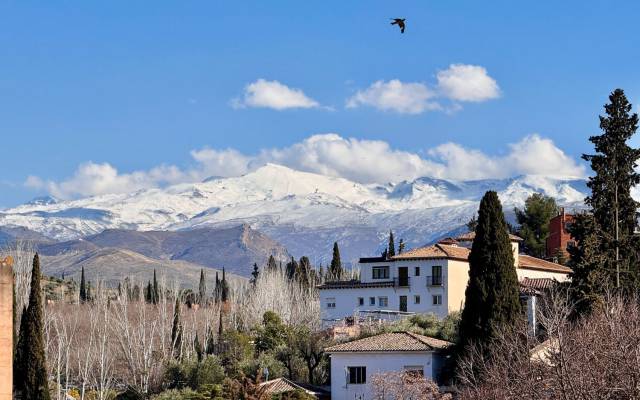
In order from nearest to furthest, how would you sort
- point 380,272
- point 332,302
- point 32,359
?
point 32,359, point 380,272, point 332,302

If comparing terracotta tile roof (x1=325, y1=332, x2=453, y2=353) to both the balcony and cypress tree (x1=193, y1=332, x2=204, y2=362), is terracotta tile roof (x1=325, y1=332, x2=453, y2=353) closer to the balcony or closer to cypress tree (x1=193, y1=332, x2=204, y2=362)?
cypress tree (x1=193, y1=332, x2=204, y2=362)

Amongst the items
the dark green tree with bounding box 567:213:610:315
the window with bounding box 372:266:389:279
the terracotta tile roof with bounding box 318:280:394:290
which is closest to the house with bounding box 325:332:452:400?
the dark green tree with bounding box 567:213:610:315

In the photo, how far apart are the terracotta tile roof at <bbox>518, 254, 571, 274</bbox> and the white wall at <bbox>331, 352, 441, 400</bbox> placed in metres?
25.2

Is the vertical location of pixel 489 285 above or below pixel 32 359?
above

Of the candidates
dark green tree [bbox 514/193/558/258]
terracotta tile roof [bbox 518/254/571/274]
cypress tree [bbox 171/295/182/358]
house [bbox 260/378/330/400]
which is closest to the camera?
house [bbox 260/378/330/400]

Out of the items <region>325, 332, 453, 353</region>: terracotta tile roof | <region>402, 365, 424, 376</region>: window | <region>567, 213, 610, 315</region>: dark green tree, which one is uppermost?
<region>567, 213, 610, 315</region>: dark green tree

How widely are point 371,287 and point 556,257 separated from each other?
14395mm

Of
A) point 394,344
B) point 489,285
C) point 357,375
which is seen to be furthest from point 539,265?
point 489,285

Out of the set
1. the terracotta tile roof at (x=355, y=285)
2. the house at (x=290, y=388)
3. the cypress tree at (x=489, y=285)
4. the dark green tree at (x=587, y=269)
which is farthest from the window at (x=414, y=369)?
the terracotta tile roof at (x=355, y=285)

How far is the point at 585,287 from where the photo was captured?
59.9 metres

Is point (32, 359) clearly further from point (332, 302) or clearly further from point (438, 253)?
point (332, 302)

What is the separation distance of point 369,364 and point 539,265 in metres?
28.5

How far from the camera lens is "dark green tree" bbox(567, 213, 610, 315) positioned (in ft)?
195

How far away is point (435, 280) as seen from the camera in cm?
8844
